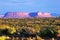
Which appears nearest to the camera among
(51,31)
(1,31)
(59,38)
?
(59,38)

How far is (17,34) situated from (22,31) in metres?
1.14

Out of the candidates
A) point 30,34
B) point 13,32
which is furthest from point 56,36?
point 13,32

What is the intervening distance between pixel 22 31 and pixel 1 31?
11.6 feet

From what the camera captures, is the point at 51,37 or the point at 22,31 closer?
the point at 51,37

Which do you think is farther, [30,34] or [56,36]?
[30,34]

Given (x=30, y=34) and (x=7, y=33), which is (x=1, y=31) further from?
(x=30, y=34)

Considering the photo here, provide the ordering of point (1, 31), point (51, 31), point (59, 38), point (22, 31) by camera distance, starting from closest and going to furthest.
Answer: point (59, 38) → point (51, 31) → point (22, 31) → point (1, 31)

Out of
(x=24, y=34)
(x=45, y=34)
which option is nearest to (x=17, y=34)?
(x=24, y=34)

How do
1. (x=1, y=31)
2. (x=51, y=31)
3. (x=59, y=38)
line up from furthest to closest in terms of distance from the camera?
(x=1, y=31) → (x=51, y=31) → (x=59, y=38)

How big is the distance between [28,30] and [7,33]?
2.30 metres

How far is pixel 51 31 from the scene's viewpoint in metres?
32.0

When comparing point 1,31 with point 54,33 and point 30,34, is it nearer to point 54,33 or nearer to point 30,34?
point 30,34

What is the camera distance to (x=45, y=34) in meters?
31.8

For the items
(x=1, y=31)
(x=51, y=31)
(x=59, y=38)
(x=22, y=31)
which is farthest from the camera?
(x=1, y=31)
